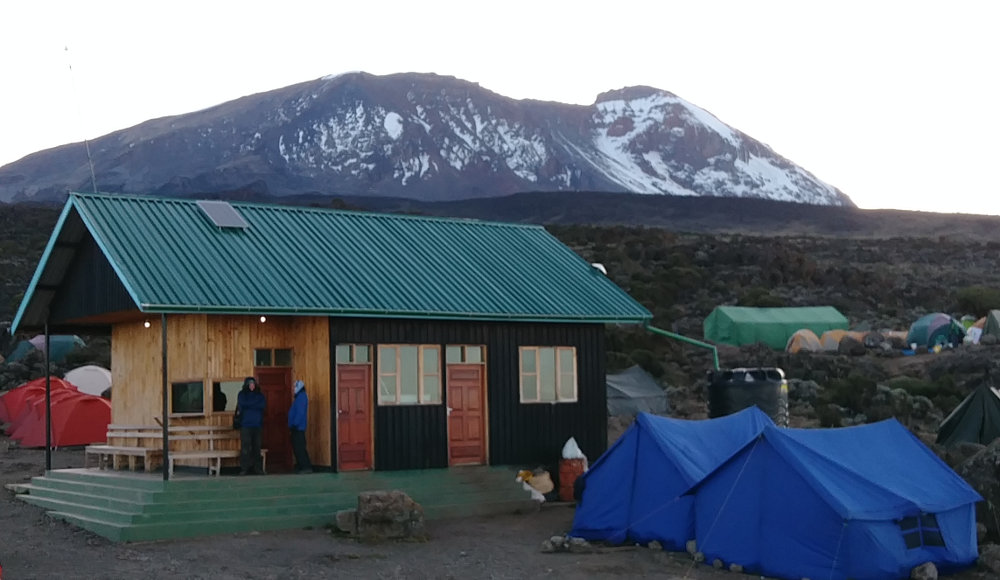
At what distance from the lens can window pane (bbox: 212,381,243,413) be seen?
19266 millimetres

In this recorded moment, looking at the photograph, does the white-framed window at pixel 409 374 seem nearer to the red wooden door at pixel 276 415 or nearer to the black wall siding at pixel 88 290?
the red wooden door at pixel 276 415

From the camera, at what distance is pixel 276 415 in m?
20.1

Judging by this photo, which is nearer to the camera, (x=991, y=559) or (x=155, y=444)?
(x=991, y=559)

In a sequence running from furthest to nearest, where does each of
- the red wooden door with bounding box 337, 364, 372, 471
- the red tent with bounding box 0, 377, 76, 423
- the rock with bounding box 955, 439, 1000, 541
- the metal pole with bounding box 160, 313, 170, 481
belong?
1. the red tent with bounding box 0, 377, 76, 423
2. the red wooden door with bounding box 337, 364, 372, 471
3. the metal pole with bounding box 160, 313, 170, 481
4. the rock with bounding box 955, 439, 1000, 541

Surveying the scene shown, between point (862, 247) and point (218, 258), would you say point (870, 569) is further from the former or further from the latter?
point (862, 247)

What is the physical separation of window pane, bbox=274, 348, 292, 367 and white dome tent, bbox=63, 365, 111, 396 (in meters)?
15.7

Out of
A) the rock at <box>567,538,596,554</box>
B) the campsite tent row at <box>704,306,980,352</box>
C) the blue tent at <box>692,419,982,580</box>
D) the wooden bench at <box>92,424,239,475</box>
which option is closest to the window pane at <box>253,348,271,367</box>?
the wooden bench at <box>92,424,239,475</box>

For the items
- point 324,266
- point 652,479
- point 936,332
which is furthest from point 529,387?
point 936,332

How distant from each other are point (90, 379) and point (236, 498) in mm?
18253

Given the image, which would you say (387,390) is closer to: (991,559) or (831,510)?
(831,510)

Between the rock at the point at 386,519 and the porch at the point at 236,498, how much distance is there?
1.27m

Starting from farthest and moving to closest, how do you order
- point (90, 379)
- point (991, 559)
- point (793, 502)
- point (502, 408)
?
1. point (90, 379)
2. point (502, 408)
3. point (991, 559)
4. point (793, 502)

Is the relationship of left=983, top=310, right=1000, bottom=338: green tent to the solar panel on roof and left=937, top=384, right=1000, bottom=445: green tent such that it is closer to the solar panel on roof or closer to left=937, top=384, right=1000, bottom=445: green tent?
left=937, top=384, right=1000, bottom=445: green tent

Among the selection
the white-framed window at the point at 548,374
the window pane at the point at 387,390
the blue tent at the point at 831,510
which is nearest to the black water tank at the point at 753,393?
the white-framed window at the point at 548,374
